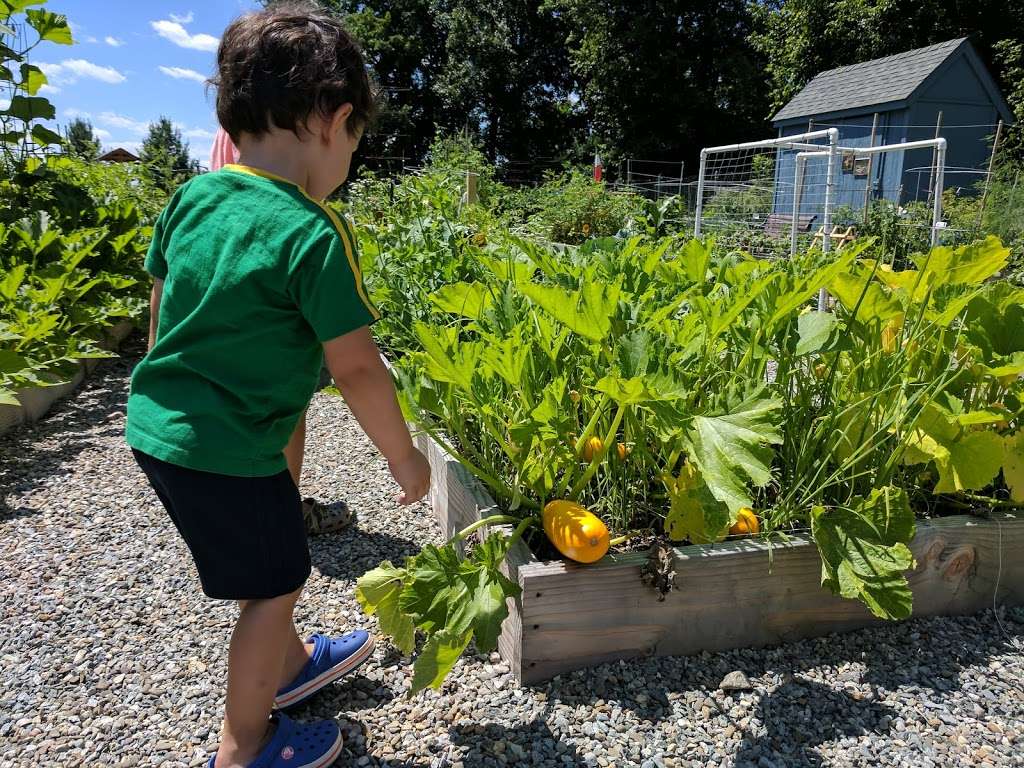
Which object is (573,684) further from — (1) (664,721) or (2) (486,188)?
(2) (486,188)

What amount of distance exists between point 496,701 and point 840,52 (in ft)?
91.7

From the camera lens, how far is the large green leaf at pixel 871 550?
153 cm

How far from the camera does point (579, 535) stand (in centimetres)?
158

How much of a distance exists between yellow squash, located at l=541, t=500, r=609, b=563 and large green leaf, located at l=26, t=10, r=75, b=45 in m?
4.69

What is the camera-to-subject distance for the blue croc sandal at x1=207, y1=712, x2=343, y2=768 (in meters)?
1.37

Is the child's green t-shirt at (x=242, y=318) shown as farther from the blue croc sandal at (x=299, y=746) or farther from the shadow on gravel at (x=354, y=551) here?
the shadow on gravel at (x=354, y=551)

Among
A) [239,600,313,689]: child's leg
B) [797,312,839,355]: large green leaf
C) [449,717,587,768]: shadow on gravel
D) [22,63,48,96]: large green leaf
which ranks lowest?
[449,717,587,768]: shadow on gravel

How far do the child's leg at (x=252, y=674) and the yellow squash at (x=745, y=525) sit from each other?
103 cm

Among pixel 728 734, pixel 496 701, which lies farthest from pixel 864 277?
pixel 496 701

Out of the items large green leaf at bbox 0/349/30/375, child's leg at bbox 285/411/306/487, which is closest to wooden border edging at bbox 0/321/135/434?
large green leaf at bbox 0/349/30/375

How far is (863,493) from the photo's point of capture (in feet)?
6.17

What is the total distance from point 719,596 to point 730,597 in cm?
3

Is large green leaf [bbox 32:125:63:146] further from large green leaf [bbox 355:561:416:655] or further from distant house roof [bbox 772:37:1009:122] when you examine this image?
distant house roof [bbox 772:37:1009:122]

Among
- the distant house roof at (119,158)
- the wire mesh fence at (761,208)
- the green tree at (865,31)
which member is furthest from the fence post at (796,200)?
the green tree at (865,31)
